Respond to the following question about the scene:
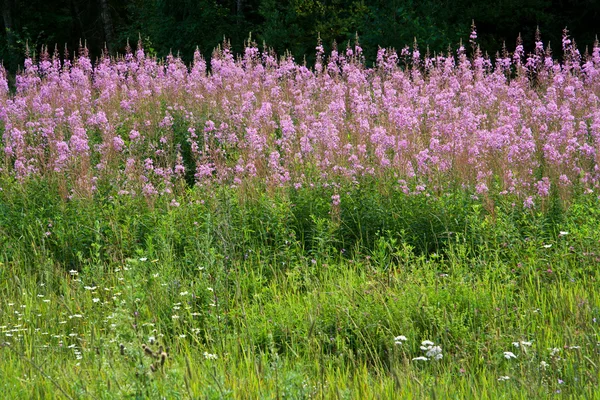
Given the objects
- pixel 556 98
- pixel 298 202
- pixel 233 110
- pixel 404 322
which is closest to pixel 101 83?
pixel 233 110

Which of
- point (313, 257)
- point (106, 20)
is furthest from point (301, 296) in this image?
point (106, 20)

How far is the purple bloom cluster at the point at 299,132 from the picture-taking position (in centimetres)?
669

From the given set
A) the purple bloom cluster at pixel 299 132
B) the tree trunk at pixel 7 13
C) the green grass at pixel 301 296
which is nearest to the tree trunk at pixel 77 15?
the tree trunk at pixel 7 13

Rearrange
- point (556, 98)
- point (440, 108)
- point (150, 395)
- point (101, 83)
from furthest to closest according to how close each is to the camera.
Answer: point (101, 83)
point (556, 98)
point (440, 108)
point (150, 395)

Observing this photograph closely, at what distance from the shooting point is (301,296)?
5398 millimetres

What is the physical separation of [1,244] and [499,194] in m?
4.24

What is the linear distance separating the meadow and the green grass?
0.02 meters

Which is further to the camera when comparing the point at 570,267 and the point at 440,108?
the point at 440,108

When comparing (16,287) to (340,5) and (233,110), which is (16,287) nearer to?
(233,110)

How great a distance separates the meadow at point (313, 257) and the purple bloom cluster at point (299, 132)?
1.6 inches

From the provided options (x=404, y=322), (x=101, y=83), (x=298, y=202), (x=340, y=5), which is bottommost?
(x=404, y=322)

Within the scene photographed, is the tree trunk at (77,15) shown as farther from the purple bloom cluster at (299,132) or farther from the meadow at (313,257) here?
the meadow at (313,257)

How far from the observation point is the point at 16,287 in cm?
566

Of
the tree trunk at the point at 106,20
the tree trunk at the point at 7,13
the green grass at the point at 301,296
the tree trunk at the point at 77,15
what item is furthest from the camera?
A: the tree trunk at the point at 77,15
